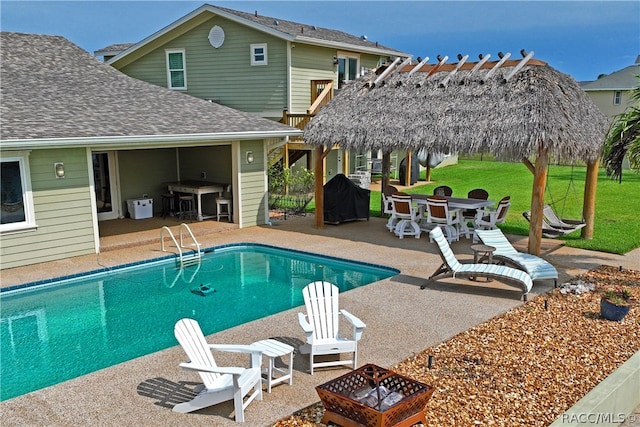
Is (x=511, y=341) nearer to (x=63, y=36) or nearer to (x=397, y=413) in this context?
(x=397, y=413)

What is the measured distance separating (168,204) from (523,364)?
12.5m

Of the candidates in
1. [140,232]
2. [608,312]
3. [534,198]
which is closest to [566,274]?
[534,198]

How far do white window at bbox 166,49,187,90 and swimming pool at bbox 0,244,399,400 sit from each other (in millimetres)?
11701

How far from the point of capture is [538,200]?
430 inches

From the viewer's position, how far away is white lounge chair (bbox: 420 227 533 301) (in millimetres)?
8859

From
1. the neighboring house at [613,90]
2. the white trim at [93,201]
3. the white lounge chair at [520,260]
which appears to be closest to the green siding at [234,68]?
the white trim at [93,201]

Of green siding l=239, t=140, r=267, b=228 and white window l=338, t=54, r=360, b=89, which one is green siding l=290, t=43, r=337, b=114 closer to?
white window l=338, t=54, r=360, b=89

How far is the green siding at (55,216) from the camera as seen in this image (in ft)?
35.7

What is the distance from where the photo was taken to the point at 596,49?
44.8 m

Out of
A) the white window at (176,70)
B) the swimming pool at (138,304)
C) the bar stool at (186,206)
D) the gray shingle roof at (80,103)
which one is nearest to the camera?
the swimming pool at (138,304)

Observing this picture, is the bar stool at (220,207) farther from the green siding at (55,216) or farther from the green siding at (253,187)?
the green siding at (55,216)

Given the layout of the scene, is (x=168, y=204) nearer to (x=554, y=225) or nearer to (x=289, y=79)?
(x=289, y=79)

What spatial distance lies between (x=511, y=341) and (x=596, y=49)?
45.7 m

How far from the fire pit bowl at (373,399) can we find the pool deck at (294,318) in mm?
575
